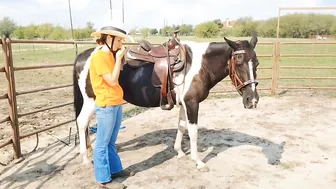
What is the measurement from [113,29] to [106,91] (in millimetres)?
546

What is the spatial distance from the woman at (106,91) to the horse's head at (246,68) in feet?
4.03

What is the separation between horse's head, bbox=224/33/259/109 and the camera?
317 centimetres

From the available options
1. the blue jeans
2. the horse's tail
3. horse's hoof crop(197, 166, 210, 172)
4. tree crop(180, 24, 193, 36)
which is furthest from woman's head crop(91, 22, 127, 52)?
tree crop(180, 24, 193, 36)

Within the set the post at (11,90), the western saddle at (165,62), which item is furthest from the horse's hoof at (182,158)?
the post at (11,90)

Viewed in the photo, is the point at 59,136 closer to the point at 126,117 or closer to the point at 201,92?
the point at 126,117

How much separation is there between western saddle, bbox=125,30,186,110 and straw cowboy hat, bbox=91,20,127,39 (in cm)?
87

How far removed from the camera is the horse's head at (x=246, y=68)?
125 inches

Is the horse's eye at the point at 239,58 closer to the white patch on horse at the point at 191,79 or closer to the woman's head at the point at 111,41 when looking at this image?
the white patch on horse at the point at 191,79

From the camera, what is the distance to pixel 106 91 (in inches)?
105

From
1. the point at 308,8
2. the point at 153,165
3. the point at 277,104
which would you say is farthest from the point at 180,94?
the point at 308,8

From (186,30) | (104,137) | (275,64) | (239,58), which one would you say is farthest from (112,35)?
(186,30)

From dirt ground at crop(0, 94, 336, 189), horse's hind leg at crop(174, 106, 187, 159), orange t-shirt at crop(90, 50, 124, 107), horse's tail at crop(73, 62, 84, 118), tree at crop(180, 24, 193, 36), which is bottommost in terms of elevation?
dirt ground at crop(0, 94, 336, 189)

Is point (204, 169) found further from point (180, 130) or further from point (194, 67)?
point (194, 67)

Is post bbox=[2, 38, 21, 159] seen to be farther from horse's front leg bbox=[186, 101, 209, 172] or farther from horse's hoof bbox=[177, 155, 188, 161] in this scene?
horse's front leg bbox=[186, 101, 209, 172]
